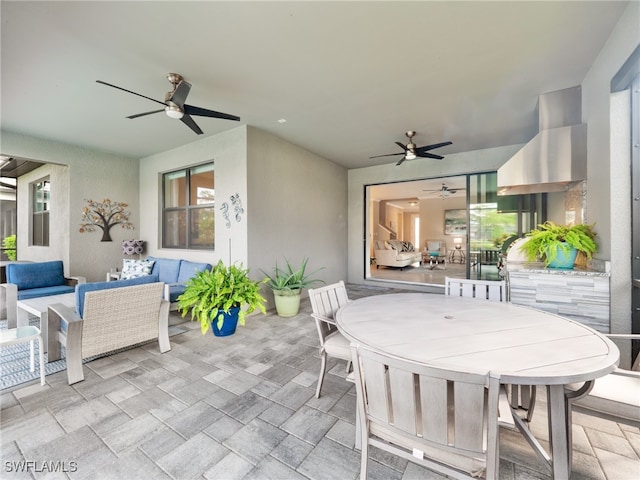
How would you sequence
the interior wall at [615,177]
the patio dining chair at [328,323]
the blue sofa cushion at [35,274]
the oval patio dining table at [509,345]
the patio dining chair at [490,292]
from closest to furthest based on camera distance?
the oval patio dining table at [509,345], the patio dining chair at [490,292], the patio dining chair at [328,323], the interior wall at [615,177], the blue sofa cushion at [35,274]

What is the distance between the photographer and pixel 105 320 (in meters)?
2.38

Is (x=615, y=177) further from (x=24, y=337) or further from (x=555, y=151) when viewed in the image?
(x=24, y=337)

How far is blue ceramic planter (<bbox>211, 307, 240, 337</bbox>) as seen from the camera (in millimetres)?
3211

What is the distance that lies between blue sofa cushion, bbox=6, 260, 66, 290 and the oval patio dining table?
4.98 meters

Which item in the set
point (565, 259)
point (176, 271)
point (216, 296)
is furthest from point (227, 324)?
point (565, 259)

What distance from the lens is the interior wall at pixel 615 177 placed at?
2.01 metres

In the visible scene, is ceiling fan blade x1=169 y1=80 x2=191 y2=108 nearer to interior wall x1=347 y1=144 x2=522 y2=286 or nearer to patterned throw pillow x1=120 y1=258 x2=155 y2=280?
patterned throw pillow x1=120 y1=258 x2=155 y2=280

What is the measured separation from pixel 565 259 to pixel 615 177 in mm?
756

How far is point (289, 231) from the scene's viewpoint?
15.8ft

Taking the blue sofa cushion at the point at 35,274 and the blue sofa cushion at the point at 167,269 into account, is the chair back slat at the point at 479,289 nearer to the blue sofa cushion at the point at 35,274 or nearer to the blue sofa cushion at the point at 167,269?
the blue sofa cushion at the point at 167,269

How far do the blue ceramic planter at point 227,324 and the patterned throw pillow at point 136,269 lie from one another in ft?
6.87

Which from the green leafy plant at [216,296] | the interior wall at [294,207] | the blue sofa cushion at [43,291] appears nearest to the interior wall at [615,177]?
the green leafy plant at [216,296]

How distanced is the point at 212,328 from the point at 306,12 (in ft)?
10.9

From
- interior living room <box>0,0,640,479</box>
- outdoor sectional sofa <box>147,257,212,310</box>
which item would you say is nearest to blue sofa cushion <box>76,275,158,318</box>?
interior living room <box>0,0,640,479</box>
